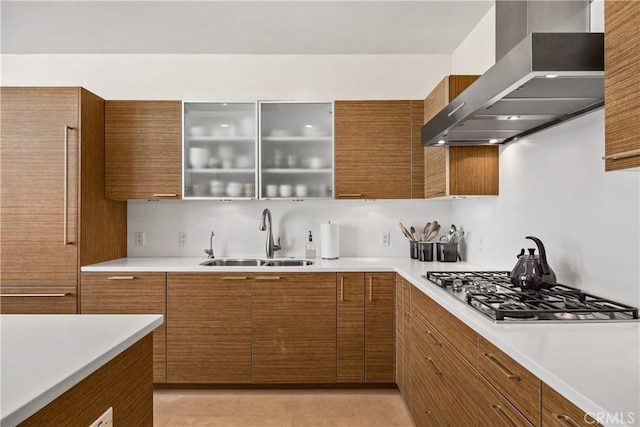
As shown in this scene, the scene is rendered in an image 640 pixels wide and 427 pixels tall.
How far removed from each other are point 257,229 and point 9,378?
9.25ft

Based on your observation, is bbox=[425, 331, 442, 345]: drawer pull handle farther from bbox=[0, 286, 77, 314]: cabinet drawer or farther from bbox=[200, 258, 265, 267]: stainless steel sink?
bbox=[0, 286, 77, 314]: cabinet drawer

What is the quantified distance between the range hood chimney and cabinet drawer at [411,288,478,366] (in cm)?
85

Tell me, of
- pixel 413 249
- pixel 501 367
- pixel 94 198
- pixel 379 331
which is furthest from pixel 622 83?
pixel 94 198

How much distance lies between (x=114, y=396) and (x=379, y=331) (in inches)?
85.2

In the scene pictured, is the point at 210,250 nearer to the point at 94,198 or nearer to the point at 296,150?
the point at 94,198

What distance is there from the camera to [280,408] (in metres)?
2.86

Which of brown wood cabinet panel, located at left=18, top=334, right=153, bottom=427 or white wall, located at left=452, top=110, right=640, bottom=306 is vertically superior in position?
white wall, located at left=452, top=110, right=640, bottom=306

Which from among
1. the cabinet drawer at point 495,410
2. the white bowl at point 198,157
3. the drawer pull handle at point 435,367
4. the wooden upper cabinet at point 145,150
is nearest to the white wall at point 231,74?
the wooden upper cabinet at point 145,150

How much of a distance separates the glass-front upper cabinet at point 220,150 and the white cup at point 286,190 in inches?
7.9

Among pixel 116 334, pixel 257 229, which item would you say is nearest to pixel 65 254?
pixel 257 229

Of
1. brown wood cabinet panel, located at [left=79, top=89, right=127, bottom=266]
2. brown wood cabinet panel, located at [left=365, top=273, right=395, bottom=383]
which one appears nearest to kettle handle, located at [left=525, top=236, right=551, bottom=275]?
brown wood cabinet panel, located at [left=365, top=273, right=395, bottom=383]

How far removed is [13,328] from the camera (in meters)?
1.28

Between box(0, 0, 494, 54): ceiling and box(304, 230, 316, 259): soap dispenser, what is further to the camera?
box(304, 230, 316, 259): soap dispenser

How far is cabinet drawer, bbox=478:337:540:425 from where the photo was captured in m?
1.09
